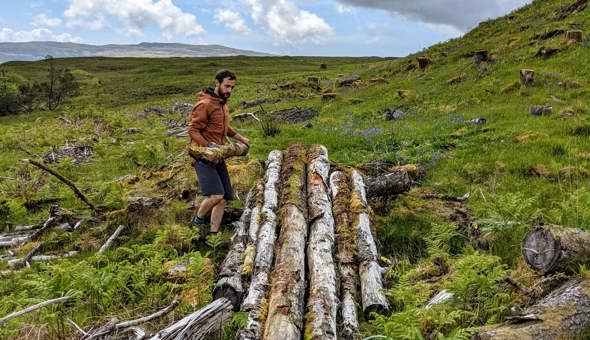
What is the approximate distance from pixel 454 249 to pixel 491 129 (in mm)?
7606

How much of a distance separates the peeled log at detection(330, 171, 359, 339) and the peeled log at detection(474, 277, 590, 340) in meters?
1.46

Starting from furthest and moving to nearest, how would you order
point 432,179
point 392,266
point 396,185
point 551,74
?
point 551,74 < point 432,179 < point 396,185 < point 392,266

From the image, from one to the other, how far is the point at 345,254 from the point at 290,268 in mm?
1045

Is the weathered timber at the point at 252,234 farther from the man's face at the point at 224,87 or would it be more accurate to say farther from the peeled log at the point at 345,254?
the man's face at the point at 224,87

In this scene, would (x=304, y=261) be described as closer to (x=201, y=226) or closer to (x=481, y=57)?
(x=201, y=226)

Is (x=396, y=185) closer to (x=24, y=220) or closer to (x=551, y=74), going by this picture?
(x=24, y=220)

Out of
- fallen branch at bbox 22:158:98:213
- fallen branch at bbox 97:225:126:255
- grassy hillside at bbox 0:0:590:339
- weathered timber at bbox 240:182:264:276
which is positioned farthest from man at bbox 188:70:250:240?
fallen branch at bbox 22:158:98:213

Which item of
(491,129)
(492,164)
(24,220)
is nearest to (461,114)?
(491,129)

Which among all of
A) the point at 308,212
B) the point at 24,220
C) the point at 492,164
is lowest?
the point at 24,220

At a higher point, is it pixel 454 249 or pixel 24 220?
pixel 454 249

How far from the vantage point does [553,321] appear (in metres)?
4.04

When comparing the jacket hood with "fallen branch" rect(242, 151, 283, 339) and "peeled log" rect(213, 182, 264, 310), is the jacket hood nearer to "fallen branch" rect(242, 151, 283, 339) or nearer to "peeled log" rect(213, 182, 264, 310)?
"fallen branch" rect(242, 151, 283, 339)

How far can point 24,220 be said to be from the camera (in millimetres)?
10680

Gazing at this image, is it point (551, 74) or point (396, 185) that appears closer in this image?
point (396, 185)
